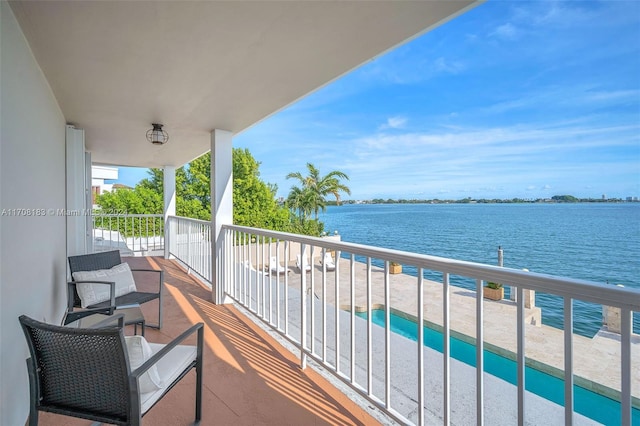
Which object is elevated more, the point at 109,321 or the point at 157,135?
the point at 157,135

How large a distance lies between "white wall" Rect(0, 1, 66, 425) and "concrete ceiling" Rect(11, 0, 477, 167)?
23 cm

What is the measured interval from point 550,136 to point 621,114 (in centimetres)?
606

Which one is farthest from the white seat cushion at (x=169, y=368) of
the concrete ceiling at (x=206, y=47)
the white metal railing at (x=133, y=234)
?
the white metal railing at (x=133, y=234)

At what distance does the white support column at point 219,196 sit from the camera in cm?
429

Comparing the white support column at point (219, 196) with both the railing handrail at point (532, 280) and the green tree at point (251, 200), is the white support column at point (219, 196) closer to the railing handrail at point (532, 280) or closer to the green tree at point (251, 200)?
the railing handrail at point (532, 280)

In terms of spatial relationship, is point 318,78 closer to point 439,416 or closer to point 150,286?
point 439,416

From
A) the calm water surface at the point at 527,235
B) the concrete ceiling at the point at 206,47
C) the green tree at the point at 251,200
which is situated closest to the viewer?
the concrete ceiling at the point at 206,47

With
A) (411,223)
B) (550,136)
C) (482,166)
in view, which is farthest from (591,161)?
(411,223)

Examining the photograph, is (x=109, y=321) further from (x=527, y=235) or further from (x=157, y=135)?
(x=527, y=235)

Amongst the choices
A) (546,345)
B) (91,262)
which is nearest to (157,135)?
(91,262)

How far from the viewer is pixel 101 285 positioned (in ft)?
9.78

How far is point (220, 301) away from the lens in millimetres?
4242

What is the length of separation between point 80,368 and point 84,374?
0.03 meters

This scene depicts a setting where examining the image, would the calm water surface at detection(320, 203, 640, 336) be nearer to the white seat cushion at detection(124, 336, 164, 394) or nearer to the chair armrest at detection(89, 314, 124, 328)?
the chair armrest at detection(89, 314, 124, 328)
